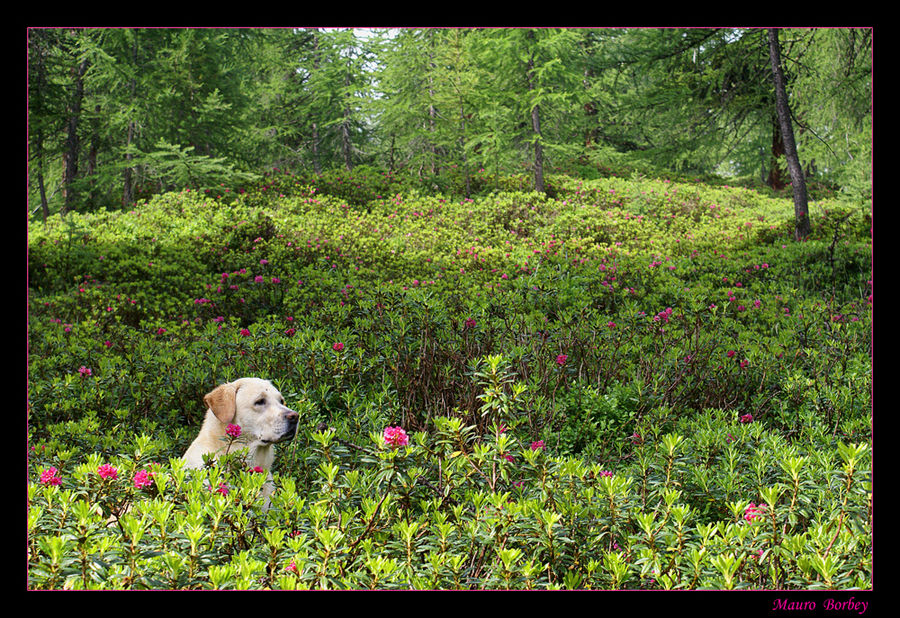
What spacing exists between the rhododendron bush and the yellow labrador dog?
0.25m

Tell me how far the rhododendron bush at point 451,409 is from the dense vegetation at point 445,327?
2 cm

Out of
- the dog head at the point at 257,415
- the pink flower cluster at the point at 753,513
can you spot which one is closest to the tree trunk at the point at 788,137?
the pink flower cluster at the point at 753,513

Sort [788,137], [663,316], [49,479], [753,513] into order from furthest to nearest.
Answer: [788,137] → [663,316] → [49,479] → [753,513]

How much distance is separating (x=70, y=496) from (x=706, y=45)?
14.2 meters

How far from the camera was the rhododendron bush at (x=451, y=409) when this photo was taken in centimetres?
197

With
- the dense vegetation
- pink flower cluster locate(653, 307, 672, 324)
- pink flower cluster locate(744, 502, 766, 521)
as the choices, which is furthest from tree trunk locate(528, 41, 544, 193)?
pink flower cluster locate(744, 502, 766, 521)

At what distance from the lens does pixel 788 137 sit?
1074 centimetres

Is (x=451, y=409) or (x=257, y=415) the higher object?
(x=257, y=415)

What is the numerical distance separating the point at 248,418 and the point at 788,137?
1156 cm

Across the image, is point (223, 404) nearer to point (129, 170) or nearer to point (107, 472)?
point (107, 472)

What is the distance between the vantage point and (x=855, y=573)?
1.90 meters

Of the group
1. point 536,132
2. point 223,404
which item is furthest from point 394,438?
point 536,132

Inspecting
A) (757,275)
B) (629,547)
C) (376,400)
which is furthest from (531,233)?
(629,547)

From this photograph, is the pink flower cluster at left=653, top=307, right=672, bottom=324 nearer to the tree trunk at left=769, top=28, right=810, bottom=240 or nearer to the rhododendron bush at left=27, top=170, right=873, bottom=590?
the rhododendron bush at left=27, top=170, right=873, bottom=590
